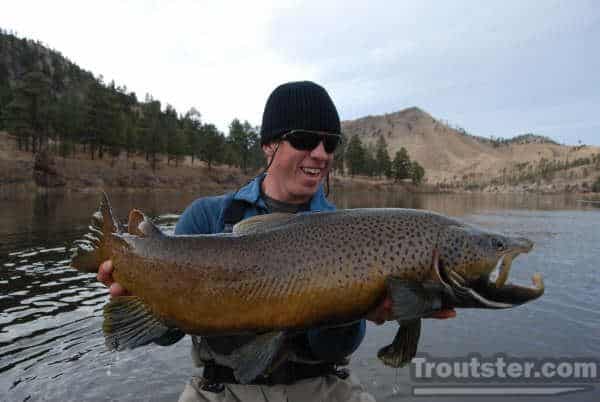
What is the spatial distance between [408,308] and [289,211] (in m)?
1.59

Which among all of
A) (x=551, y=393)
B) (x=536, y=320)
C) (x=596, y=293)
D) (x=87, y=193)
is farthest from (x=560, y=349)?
(x=87, y=193)

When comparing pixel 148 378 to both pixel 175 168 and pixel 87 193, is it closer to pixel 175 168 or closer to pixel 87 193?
pixel 87 193

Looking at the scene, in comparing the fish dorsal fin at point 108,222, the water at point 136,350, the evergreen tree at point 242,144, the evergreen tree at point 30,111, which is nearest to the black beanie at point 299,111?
the fish dorsal fin at point 108,222

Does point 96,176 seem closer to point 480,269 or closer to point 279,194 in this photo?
point 279,194

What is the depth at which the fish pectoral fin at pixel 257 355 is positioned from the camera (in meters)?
2.80

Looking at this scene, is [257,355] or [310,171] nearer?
[257,355]

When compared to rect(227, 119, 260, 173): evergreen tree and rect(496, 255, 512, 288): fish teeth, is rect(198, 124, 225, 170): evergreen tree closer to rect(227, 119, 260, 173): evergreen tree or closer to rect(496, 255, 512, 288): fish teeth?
rect(227, 119, 260, 173): evergreen tree

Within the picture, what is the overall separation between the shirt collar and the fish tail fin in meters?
1.10

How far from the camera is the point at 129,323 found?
3010 millimetres

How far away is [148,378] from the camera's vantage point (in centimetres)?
796

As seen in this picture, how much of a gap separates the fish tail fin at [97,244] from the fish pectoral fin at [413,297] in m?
1.99

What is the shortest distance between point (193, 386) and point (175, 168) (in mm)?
79792

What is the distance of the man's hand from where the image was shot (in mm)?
3018

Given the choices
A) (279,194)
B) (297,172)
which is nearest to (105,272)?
(279,194)
